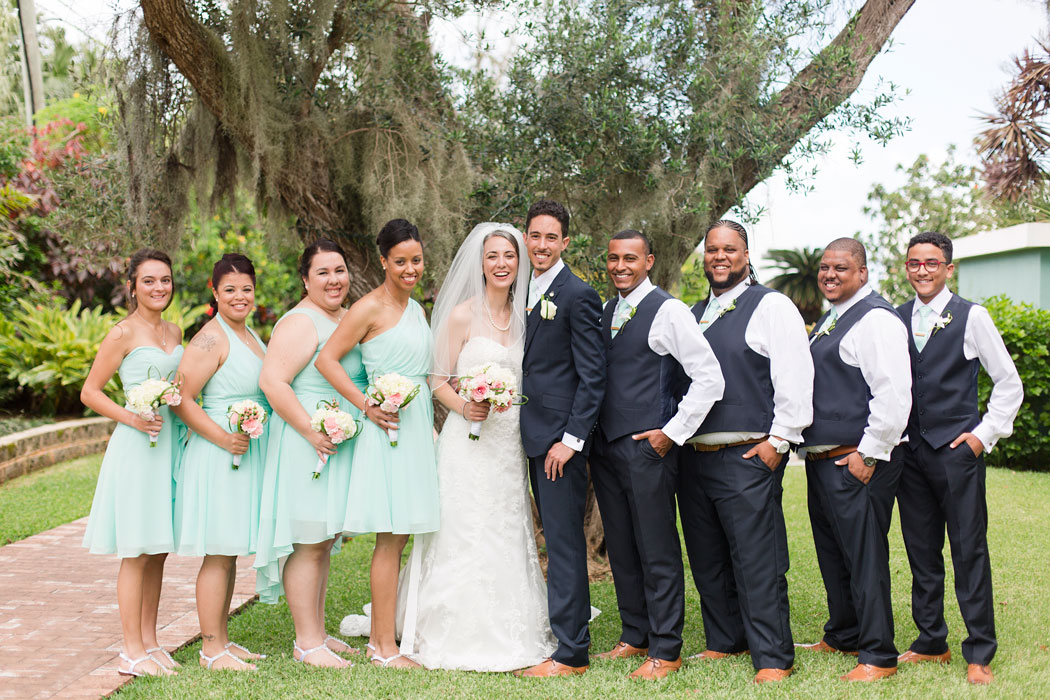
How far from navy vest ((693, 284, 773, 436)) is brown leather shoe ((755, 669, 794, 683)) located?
44.6 inches

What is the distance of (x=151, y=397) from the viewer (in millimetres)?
4230

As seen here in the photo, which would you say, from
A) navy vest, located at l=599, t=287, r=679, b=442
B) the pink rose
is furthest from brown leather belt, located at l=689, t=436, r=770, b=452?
the pink rose

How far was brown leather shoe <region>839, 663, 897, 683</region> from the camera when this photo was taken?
424cm

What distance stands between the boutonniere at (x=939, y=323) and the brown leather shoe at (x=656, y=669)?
2023mm

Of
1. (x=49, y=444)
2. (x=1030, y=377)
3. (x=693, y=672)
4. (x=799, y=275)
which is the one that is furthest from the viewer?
(x=799, y=275)

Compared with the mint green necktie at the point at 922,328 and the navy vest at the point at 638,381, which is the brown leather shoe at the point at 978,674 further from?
the navy vest at the point at 638,381

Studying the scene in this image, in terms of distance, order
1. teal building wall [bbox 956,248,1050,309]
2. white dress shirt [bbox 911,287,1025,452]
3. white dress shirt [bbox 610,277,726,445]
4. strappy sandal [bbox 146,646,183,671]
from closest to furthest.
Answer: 1. white dress shirt [bbox 610,277,726,445]
2. white dress shirt [bbox 911,287,1025,452]
3. strappy sandal [bbox 146,646,183,671]
4. teal building wall [bbox 956,248,1050,309]

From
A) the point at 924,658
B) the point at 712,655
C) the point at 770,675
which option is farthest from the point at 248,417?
the point at 924,658

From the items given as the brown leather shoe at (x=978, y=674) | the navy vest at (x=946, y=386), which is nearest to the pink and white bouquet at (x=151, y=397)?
the navy vest at (x=946, y=386)

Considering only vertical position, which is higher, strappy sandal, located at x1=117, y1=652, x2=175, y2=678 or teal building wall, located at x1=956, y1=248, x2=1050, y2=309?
teal building wall, located at x1=956, y1=248, x2=1050, y2=309

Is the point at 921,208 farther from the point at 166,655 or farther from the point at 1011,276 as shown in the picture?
the point at 166,655

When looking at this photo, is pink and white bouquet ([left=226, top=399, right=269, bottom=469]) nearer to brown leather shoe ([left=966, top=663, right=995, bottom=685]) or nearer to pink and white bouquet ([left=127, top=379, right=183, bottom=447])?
pink and white bouquet ([left=127, top=379, right=183, bottom=447])

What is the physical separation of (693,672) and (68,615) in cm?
381

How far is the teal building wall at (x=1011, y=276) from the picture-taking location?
13.8m
